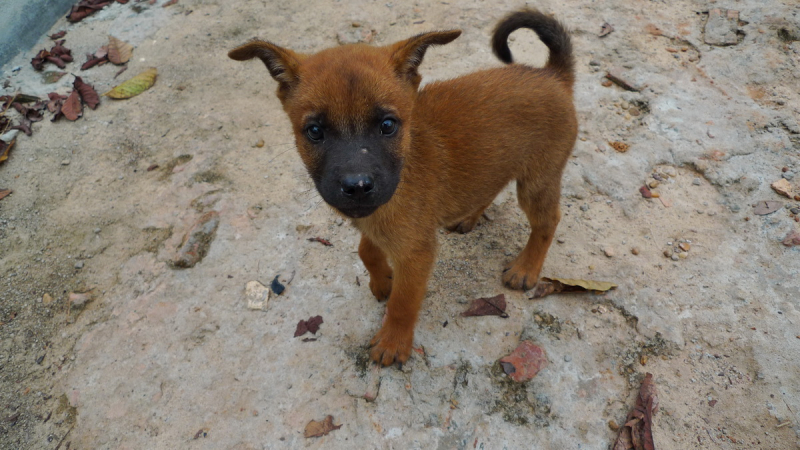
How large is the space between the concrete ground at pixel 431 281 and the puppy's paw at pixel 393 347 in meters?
0.09

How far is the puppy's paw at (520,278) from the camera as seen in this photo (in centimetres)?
393

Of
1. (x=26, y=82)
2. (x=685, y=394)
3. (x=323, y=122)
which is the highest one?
(x=323, y=122)

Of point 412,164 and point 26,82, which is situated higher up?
point 412,164

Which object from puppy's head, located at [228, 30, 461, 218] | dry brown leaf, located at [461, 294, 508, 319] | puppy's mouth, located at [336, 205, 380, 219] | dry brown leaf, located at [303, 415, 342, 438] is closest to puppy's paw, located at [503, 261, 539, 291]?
dry brown leaf, located at [461, 294, 508, 319]

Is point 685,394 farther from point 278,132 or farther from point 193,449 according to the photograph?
point 278,132

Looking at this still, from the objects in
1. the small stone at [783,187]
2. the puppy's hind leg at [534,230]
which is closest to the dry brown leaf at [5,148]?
the puppy's hind leg at [534,230]

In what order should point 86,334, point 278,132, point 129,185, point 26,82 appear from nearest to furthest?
point 86,334 → point 129,185 → point 278,132 → point 26,82

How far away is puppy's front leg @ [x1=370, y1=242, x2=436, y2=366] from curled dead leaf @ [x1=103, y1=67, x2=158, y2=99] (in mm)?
4535

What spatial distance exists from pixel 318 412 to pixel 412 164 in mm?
1863

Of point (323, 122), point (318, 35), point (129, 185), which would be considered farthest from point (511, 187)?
point (129, 185)

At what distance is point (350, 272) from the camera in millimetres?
4164

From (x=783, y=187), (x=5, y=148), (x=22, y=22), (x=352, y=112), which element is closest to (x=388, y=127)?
(x=352, y=112)

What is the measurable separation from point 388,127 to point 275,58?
A: 895 mm

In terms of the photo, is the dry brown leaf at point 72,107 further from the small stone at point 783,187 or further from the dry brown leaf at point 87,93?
the small stone at point 783,187
